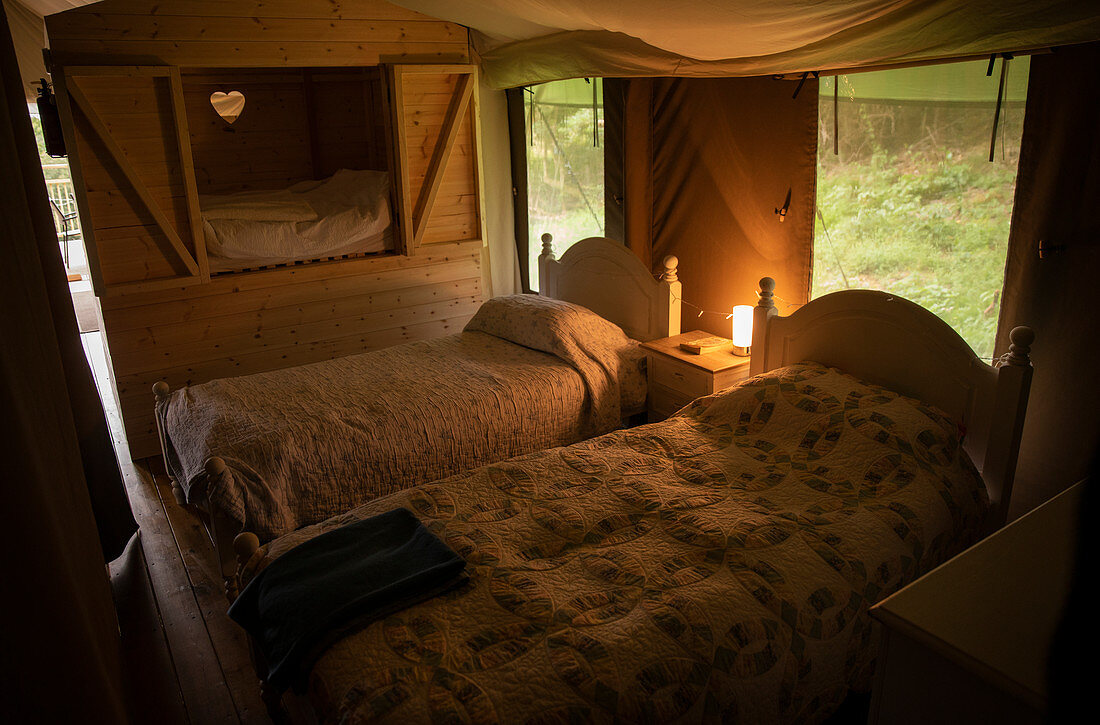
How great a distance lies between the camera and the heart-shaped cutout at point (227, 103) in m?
4.41

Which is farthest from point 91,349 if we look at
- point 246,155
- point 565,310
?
point 565,310

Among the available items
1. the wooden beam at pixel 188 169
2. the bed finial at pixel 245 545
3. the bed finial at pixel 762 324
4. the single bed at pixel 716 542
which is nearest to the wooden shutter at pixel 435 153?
the wooden beam at pixel 188 169

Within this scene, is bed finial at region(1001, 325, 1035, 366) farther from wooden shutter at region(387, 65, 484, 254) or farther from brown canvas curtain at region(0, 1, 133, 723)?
wooden shutter at region(387, 65, 484, 254)

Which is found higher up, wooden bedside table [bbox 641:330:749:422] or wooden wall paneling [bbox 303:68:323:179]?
wooden wall paneling [bbox 303:68:323:179]

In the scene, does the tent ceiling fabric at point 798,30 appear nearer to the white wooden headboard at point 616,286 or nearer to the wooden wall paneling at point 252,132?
the white wooden headboard at point 616,286

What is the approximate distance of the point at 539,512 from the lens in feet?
7.05

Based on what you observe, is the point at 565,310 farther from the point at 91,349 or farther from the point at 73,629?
the point at 91,349

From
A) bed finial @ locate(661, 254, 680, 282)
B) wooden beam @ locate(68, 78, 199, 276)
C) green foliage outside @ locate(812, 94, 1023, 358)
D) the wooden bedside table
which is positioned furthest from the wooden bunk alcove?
green foliage outside @ locate(812, 94, 1023, 358)

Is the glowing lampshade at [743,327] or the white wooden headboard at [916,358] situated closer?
the white wooden headboard at [916,358]

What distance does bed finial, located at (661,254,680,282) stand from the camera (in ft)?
11.7

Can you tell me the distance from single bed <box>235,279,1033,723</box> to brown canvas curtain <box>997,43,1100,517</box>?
17 centimetres

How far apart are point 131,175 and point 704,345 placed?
2.80 metres

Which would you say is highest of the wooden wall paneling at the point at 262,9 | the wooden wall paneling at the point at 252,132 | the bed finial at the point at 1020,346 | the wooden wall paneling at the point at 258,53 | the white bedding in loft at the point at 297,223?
the wooden wall paneling at the point at 262,9

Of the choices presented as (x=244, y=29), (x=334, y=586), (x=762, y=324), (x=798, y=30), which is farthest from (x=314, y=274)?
(x=798, y=30)
